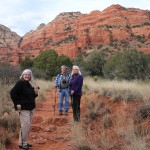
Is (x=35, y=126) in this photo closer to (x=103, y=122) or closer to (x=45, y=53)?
(x=103, y=122)

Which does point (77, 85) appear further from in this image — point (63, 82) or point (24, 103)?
point (24, 103)

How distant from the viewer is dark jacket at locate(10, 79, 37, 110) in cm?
746

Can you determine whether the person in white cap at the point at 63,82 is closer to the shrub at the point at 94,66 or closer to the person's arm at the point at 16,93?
the person's arm at the point at 16,93

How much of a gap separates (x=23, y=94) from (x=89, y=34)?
98304mm

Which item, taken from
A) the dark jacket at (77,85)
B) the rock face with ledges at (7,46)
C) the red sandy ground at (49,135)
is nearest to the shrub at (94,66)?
the red sandy ground at (49,135)

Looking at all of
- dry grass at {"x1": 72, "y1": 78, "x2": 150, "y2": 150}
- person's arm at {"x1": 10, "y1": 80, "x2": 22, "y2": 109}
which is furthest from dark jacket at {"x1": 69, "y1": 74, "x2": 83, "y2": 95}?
person's arm at {"x1": 10, "y1": 80, "x2": 22, "y2": 109}

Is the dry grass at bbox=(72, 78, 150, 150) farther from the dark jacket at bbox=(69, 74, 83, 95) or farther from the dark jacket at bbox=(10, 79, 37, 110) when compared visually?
the dark jacket at bbox=(10, 79, 37, 110)

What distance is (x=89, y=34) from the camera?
10500cm

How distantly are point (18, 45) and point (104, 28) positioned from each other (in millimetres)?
36813

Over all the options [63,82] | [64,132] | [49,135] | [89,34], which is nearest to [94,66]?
[63,82]

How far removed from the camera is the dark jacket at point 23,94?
7457mm

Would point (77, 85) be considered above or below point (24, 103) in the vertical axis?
above

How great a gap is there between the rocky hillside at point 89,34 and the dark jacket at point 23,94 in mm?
76781

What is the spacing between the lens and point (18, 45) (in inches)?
5044
